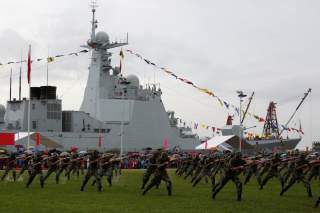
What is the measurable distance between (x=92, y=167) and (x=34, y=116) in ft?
140

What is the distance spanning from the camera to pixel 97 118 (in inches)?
2830

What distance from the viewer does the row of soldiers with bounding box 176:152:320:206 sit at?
20.6m

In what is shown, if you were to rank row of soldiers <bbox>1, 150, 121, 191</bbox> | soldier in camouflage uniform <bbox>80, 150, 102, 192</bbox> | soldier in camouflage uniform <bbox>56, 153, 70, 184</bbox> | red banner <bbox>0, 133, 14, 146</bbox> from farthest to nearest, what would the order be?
1. red banner <bbox>0, 133, 14, 146</bbox>
2. soldier in camouflage uniform <bbox>56, 153, 70, 184</bbox>
3. row of soldiers <bbox>1, 150, 121, 191</bbox>
4. soldier in camouflage uniform <bbox>80, 150, 102, 192</bbox>

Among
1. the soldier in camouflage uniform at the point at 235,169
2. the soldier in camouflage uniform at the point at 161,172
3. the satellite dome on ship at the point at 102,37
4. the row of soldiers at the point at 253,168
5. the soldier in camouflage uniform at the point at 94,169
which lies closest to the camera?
the soldier in camouflage uniform at the point at 235,169

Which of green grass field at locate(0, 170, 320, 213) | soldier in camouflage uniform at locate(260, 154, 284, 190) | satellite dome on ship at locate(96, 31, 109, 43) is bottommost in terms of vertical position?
green grass field at locate(0, 170, 320, 213)

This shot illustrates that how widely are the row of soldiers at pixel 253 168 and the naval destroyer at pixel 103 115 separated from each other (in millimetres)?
31407

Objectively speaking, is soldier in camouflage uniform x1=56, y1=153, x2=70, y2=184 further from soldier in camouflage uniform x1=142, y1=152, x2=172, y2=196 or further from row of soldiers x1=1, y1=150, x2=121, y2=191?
soldier in camouflage uniform x1=142, y1=152, x2=172, y2=196

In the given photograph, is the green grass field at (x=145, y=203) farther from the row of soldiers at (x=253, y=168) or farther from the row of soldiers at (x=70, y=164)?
the row of soldiers at (x=70, y=164)

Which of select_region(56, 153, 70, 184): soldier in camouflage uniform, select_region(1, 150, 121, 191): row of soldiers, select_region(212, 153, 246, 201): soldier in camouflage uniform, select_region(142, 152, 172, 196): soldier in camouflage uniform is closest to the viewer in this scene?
select_region(212, 153, 246, 201): soldier in camouflage uniform

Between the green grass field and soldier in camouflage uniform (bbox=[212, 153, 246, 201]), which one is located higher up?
soldier in camouflage uniform (bbox=[212, 153, 246, 201])

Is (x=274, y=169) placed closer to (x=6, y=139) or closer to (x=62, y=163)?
(x=62, y=163)

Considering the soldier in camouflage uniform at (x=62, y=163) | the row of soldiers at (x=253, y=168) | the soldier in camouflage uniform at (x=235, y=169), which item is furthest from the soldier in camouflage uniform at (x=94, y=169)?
the soldier in camouflage uniform at (x=235, y=169)

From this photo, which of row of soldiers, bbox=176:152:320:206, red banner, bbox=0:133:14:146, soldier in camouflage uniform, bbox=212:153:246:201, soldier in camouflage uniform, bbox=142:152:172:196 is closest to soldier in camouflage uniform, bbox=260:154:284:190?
row of soldiers, bbox=176:152:320:206

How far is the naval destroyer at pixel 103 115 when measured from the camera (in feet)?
214
